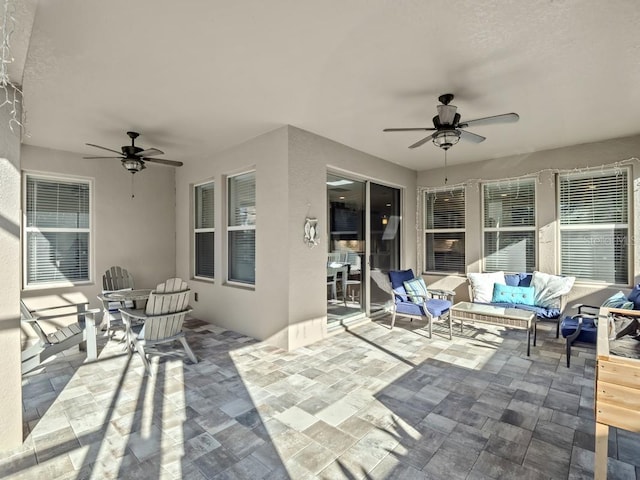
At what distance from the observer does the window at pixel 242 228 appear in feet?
15.7

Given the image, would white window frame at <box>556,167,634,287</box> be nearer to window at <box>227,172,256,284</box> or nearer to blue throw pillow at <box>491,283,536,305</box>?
blue throw pillow at <box>491,283,536,305</box>

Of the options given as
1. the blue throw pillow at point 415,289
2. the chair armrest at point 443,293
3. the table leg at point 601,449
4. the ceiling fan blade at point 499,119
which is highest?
the ceiling fan blade at point 499,119

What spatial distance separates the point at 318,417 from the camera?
252 centimetres

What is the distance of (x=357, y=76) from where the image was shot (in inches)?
113

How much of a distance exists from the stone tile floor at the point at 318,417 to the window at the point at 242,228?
1.28 meters

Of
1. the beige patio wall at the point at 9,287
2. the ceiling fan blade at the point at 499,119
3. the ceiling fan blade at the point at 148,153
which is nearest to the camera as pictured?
the beige patio wall at the point at 9,287

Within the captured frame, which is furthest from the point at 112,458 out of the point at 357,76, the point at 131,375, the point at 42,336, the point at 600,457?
the point at 357,76

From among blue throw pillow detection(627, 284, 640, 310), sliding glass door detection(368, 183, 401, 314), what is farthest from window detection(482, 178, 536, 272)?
blue throw pillow detection(627, 284, 640, 310)

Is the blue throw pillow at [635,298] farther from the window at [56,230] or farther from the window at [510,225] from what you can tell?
the window at [56,230]

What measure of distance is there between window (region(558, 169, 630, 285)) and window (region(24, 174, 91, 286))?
7449 mm

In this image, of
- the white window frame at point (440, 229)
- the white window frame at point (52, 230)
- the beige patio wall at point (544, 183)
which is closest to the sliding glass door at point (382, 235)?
the white window frame at point (440, 229)

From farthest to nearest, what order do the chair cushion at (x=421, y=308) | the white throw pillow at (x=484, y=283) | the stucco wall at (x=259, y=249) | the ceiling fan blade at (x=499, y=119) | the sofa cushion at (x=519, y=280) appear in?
the white throw pillow at (x=484, y=283)
the sofa cushion at (x=519, y=280)
the chair cushion at (x=421, y=308)
the stucco wall at (x=259, y=249)
the ceiling fan blade at (x=499, y=119)

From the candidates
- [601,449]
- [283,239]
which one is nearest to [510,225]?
[283,239]

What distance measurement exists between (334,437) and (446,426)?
32.4 inches
